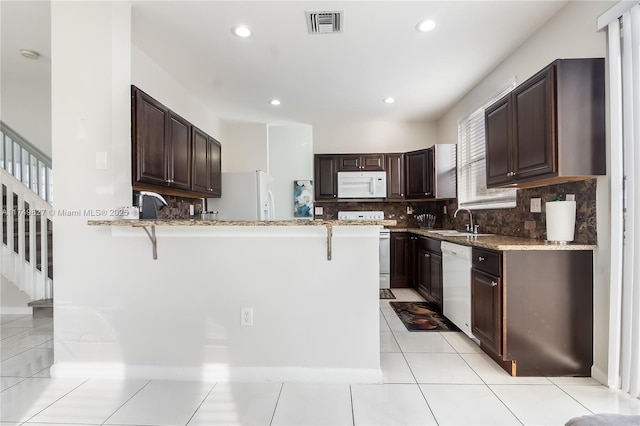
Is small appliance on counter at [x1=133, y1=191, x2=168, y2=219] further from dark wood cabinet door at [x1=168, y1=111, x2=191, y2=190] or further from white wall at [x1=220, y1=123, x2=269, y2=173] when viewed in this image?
white wall at [x1=220, y1=123, x2=269, y2=173]

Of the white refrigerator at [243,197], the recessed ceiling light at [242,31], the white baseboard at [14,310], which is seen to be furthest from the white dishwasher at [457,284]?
the white baseboard at [14,310]

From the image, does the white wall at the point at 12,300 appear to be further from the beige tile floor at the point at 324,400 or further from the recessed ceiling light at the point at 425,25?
the recessed ceiling light at the point at 425,25

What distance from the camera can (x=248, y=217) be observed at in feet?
13.3

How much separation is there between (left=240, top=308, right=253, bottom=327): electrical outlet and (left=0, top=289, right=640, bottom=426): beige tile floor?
0.38m

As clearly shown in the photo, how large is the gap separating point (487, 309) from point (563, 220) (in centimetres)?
83

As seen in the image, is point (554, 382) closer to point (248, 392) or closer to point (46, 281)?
point (248, 392)

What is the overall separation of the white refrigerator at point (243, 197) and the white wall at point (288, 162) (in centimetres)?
73

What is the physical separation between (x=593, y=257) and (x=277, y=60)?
3.08 m

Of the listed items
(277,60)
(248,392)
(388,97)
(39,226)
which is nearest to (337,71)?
(277,60)

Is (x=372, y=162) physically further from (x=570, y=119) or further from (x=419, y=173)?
(x=570, y=119)

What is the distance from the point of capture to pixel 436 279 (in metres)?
3.33

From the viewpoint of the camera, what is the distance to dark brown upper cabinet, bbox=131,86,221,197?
2209 mm

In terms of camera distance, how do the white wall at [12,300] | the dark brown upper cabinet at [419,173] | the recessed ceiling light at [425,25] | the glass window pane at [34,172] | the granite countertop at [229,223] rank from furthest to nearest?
the dark brown upper cabinet at [419,173], the glass window pane at [34,172], the white wall at [12,300], the recessed ceiling light at [425,25], the granite countertop at [229,223]

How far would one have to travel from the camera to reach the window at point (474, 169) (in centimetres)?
329
